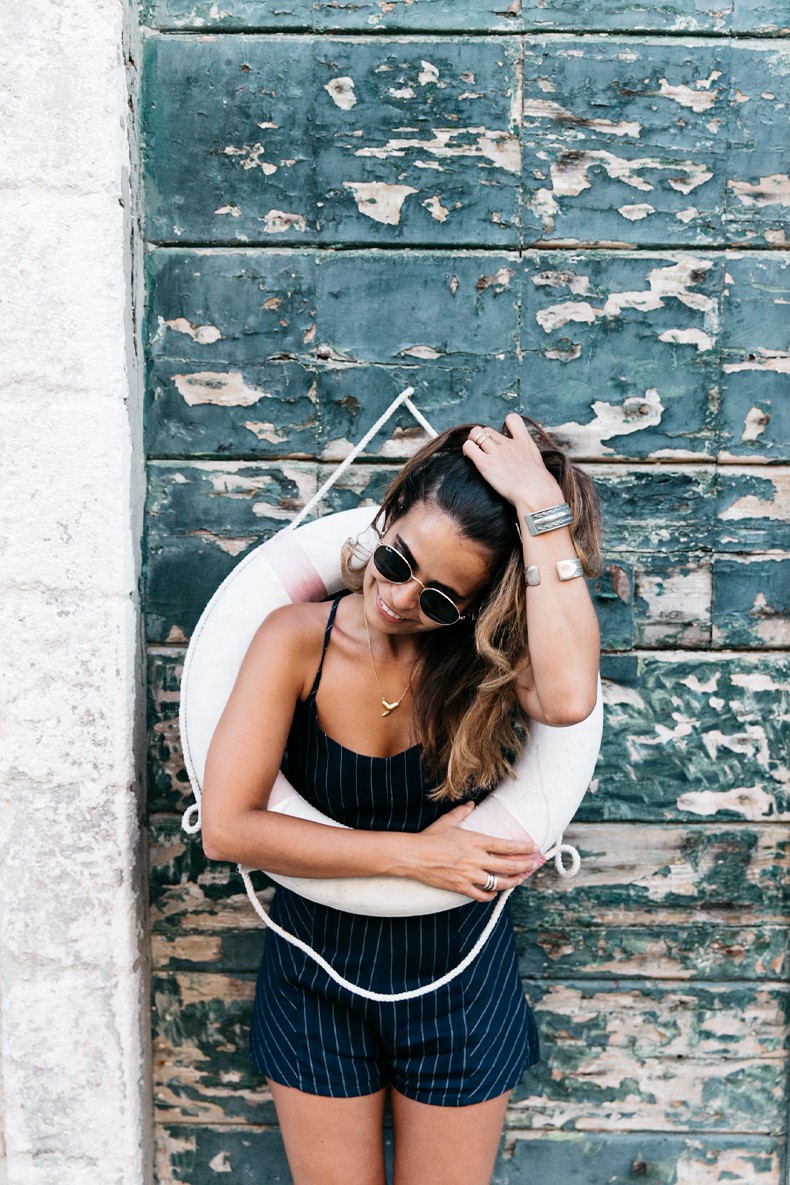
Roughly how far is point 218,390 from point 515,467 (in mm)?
662

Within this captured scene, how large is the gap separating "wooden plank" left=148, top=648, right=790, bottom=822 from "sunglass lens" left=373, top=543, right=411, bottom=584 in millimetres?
628

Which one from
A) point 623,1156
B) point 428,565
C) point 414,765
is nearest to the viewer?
point 428,565

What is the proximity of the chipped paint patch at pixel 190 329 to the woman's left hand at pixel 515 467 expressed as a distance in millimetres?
603

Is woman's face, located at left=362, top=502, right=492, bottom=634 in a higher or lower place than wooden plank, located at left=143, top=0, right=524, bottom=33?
lower

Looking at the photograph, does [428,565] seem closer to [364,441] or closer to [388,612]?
[388,612]

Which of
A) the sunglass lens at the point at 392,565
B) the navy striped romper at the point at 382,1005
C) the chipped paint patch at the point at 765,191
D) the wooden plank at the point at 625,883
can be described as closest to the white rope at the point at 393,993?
the navy striped romper at the point at 382,1005

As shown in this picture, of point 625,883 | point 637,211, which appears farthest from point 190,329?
point 625,883

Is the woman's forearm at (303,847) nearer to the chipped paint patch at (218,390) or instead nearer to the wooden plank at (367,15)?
the chipped paint patch at (218,390)

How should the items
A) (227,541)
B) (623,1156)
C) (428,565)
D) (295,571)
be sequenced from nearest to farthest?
1. (428,565)
2. (295,571)
3. (227,541)
4. (623,1156)

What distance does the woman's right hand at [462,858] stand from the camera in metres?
1.27

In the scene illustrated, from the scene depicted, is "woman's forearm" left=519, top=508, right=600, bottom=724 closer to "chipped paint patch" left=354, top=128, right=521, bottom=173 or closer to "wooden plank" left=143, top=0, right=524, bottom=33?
"chipped paint patch" left=354, top=128, right=521, bottom=173

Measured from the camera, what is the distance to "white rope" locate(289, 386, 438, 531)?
1.52m

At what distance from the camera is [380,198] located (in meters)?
1.56

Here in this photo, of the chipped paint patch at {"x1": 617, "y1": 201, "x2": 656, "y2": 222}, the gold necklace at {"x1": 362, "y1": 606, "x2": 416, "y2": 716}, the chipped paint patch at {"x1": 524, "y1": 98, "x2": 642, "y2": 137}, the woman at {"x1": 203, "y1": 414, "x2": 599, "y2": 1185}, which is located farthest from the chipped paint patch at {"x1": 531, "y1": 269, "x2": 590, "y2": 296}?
the gold necklace at {"x1": 362, "y1": 606, "x2": 416, "y2": 716}
